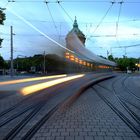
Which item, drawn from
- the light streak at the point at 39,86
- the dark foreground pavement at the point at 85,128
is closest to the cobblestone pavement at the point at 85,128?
the dark foreground pavement at the point at 85,128

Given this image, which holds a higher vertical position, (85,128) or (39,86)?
(39,86)

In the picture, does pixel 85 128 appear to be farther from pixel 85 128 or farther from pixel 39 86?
pixel 39 86

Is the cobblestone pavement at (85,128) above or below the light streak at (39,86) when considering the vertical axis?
below

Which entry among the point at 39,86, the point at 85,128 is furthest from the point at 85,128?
the point at 39,86

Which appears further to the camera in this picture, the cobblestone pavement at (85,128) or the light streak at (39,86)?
the light streak at (39,86)

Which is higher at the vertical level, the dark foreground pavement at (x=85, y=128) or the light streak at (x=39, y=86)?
the light streak at (x=39, y=86)

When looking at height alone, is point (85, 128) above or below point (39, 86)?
below

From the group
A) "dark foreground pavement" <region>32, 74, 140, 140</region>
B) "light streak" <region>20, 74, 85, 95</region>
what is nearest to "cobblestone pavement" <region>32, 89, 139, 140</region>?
"dark foreground pavement" <region>32, 74, 140, 140</region>

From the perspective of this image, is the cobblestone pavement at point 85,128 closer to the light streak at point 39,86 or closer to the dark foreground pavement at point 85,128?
the dark foreground pavement at point 85,128

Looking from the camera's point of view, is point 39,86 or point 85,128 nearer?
point 85,128

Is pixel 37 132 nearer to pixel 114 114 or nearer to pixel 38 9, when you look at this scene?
pixel 114 114

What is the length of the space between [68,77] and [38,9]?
428cm

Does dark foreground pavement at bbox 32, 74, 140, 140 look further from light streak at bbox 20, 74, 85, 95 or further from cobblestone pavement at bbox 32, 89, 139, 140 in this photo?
light streak at bbox 20, 74, 85, 95

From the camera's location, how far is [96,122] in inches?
343
